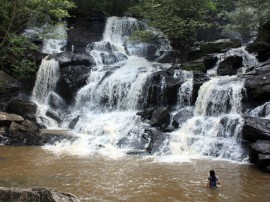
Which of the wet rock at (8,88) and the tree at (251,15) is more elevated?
the tree at (251,15)

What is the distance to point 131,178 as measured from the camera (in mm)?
11547

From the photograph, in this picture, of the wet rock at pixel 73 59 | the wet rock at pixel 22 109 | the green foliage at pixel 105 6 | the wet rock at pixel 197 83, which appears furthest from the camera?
the green foliage at pixel 105 6

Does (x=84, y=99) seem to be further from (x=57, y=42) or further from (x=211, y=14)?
(x=211, y=14)

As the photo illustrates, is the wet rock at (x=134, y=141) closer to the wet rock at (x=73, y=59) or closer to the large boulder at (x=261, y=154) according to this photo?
the large boulder at (x=261, y=154)

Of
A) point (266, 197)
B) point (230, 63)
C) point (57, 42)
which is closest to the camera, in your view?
point (266, 197)

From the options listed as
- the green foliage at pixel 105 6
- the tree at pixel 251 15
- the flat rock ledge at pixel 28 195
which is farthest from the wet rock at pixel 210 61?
the flat rock ledge at pixel 28 195

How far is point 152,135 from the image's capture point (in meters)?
16.8

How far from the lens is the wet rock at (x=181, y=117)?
58.6 feet

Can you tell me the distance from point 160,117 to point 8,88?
10.9 metres

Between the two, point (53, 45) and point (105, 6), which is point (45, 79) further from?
point (105, 6)

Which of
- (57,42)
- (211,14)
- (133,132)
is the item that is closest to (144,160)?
(133,132)

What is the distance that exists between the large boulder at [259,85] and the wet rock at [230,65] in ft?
9.92

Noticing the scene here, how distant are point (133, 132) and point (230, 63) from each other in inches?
337

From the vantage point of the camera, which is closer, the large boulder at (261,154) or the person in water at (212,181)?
the person in water at (212,181)
